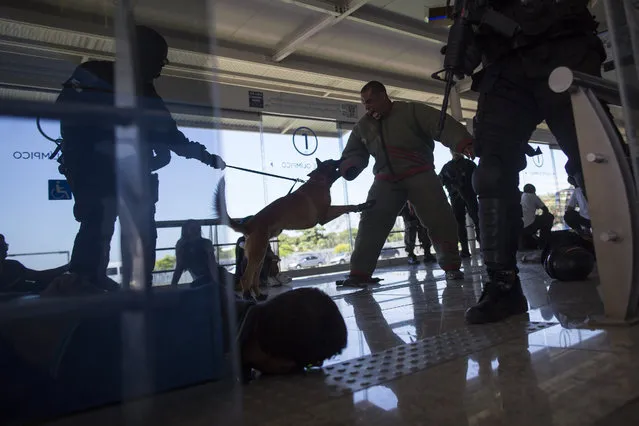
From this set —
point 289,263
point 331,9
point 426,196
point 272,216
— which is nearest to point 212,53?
point 272,216

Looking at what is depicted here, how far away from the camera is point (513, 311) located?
1.76 meters

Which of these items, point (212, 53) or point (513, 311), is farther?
point (513, 311)

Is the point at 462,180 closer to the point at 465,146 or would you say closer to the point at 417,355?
the point at 465,146

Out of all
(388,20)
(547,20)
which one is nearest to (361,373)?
(547,20)

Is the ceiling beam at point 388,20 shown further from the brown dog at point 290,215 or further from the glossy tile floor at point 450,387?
the glossy tile floor at point 450,387

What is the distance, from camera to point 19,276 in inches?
28.6

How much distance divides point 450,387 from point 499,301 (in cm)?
85

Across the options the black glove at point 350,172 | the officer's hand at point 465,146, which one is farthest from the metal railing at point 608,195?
the black glove at point 350,172

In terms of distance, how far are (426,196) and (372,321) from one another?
1650 millimetres

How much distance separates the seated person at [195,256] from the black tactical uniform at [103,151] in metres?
0.04

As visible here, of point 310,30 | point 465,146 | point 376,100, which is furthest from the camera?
point 310,30

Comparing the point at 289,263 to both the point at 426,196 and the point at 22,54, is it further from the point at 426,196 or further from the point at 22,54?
the point at 22,54

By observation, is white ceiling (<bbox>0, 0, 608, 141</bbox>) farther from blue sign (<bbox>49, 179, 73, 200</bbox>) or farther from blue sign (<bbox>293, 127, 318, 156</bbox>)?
blue sign (<bbox>293, 127, 318, 156</bbox>)

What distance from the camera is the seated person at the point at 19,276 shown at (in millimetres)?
711
